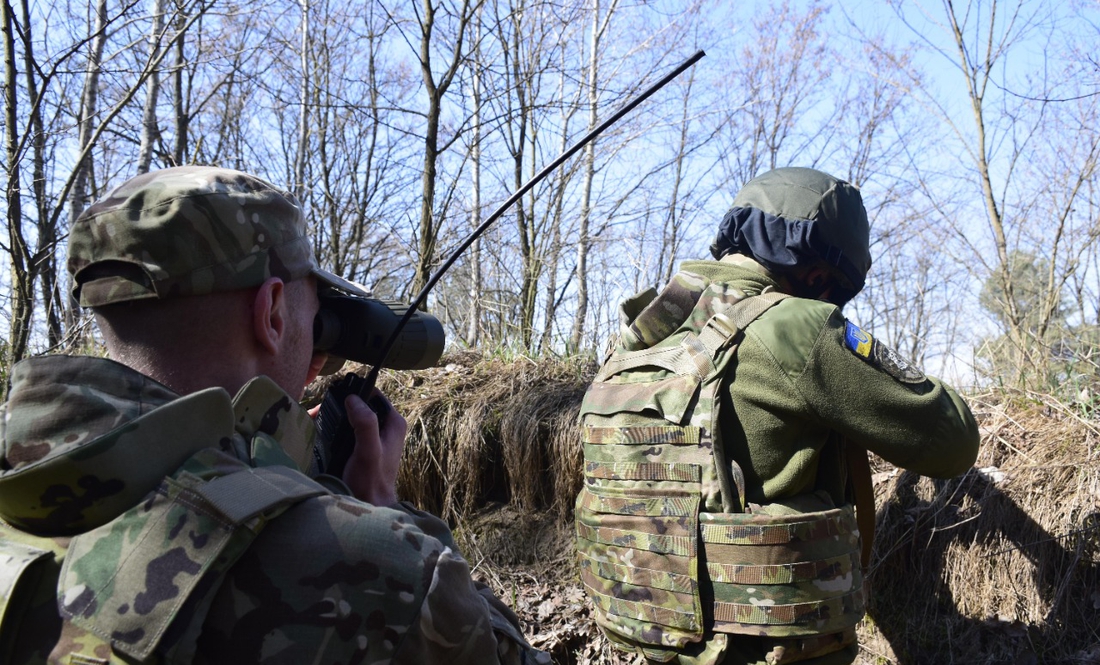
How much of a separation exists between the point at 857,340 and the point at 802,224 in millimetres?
485

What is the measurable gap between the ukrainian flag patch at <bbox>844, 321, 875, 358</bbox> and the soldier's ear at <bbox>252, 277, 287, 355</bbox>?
159cm

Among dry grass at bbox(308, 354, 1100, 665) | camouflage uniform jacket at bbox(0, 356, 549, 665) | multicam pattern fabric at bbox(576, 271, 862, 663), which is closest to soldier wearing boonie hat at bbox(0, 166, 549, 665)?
camouflage uniform jacket at bbox(0, 356, 549, 665)

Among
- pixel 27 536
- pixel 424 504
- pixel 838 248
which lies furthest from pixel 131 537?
pixel 424 504

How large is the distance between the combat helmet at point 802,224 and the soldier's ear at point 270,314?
1.78 m

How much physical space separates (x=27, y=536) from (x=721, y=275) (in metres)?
2.06

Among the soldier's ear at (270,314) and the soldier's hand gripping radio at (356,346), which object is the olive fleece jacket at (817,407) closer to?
the soldier's hand gripping radio at (356,346)

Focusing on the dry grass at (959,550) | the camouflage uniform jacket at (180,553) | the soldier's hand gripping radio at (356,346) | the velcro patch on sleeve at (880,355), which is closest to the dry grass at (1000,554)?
the dry grass at (959,550)

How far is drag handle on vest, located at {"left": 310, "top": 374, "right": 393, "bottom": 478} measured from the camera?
55.9 inches

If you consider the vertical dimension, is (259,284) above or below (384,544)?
above

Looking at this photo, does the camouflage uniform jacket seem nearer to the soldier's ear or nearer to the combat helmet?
the soldier's ear

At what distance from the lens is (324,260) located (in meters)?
14.4

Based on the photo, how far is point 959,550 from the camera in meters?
3.48

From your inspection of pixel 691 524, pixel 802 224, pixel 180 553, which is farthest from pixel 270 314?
pixel 802 224

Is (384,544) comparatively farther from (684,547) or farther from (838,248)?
(838,248)
